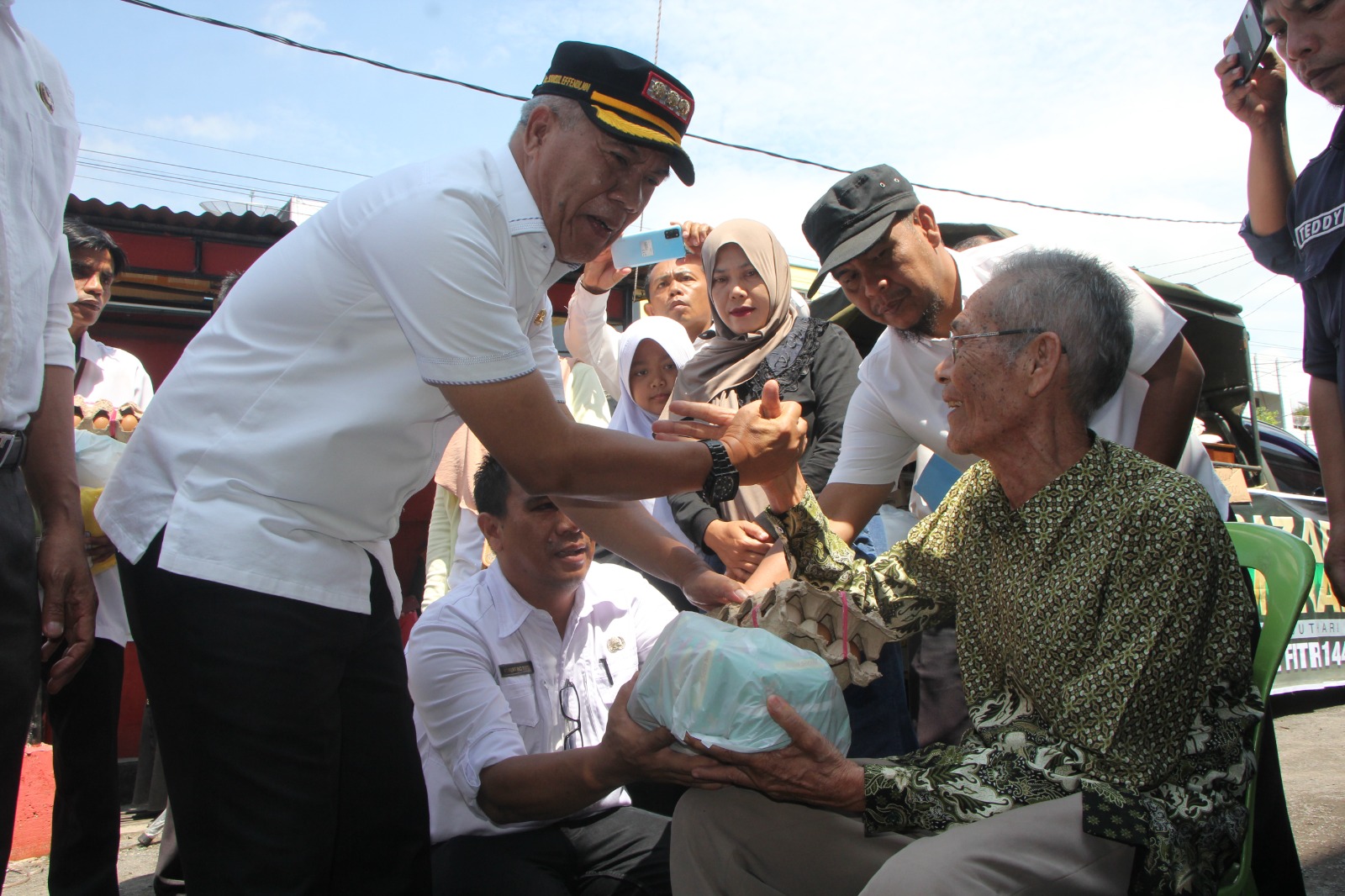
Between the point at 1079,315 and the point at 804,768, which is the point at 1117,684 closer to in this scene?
the point at 804,768

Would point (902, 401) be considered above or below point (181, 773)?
above

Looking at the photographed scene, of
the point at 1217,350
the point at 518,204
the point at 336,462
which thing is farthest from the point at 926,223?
the point at 1217,350

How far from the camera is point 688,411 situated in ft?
7.75

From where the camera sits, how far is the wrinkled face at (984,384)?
6.67 ft

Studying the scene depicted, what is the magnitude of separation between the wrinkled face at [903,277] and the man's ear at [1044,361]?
3.46 feet

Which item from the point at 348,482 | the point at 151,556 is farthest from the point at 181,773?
the point at 348,482

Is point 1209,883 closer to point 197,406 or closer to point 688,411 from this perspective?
point 688,411

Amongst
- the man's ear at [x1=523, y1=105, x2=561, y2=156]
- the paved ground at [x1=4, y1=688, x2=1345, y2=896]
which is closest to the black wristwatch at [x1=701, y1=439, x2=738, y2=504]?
the man's ear at [x1=523, y1=105, x2=561, y2=156]

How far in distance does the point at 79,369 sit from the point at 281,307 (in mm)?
3126

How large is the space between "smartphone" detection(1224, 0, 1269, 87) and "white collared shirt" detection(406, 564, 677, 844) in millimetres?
2331

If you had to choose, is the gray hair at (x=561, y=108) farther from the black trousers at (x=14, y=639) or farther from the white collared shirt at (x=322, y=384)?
the black trousers at (x=14, y=639)

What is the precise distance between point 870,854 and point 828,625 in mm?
556

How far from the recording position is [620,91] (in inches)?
75.4

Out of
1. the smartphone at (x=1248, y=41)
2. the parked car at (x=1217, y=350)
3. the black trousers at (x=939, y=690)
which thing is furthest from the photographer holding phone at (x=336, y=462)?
the parked car at (x=1217, y=350)
